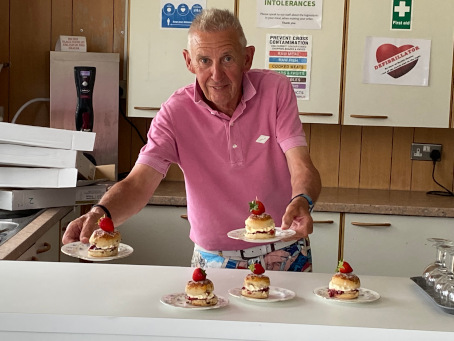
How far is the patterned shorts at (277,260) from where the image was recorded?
227 cm

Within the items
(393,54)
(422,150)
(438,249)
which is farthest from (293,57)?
(438,249)

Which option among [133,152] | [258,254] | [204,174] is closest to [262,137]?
[204,174]

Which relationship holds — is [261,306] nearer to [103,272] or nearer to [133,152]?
[103,272]

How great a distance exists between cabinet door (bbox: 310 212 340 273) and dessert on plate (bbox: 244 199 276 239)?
1.56 m

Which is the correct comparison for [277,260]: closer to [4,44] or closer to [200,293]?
[200,293]

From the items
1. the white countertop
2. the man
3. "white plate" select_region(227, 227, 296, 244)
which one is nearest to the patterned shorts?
the man

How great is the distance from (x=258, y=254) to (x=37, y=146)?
1.06m

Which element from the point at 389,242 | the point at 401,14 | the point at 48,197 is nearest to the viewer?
the point at 48,197

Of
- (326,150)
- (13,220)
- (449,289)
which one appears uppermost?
(326,150)

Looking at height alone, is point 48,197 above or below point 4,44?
below

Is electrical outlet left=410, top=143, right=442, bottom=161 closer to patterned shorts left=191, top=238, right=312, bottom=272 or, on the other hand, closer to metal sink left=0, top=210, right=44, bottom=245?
patterned shorts left=191, top=238, right=312, bottom=272

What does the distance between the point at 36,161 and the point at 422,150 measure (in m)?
2.10

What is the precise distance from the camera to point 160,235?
11.8ft

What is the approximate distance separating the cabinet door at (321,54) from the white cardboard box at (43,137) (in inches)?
44.6
